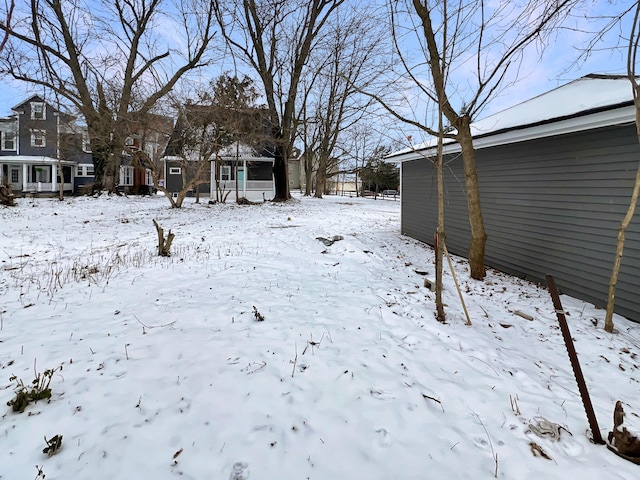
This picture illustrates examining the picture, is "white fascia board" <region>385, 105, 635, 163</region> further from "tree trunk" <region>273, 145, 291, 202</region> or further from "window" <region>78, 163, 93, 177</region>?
"window" <region>78, 163, 93, 177</region>

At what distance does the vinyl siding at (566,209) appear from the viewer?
4.41m

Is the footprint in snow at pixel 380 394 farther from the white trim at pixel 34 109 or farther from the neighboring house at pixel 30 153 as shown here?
the white trim at pixel 34 109

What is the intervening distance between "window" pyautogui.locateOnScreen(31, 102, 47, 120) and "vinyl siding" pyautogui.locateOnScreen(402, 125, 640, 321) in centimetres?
2911

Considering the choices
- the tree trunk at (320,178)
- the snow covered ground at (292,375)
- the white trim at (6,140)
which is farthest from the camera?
the tree trunk at (320,178)

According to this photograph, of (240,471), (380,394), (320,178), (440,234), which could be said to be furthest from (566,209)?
(320,178)


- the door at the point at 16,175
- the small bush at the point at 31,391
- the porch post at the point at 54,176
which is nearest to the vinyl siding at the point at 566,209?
the small bush at the point at 31,391

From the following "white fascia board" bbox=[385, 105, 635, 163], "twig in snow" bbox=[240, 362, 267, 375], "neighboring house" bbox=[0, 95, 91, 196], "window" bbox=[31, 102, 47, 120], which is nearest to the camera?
"twig in snow" bbox=[240, 362, 267, 375]

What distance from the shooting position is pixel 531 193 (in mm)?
5883

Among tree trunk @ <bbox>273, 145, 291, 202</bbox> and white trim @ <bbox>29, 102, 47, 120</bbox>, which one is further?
white trim @ <bbox>29, 102, 47, 120</bbox>

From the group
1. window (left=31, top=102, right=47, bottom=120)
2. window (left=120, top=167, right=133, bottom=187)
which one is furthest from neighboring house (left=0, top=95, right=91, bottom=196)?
window (left=120, top=167, right=133, bottom=187)

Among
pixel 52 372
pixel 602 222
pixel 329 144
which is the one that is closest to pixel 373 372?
pixel 52 372

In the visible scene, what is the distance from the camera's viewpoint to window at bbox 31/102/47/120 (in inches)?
926

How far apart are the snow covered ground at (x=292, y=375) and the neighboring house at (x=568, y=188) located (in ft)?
2.00

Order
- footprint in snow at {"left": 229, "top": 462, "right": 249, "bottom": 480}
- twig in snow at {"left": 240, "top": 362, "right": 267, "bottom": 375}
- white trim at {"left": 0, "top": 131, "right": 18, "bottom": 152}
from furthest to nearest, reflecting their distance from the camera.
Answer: white trim at {"left": 0, "top": 131, "right": 18, "bottom": 152} < twig in snow at {"left": 240, "top": 362, "right": 267, "bottom": 375} < footprint in snow at {"left": 229, "top": 462, "right": 249, "bottom": 480}
